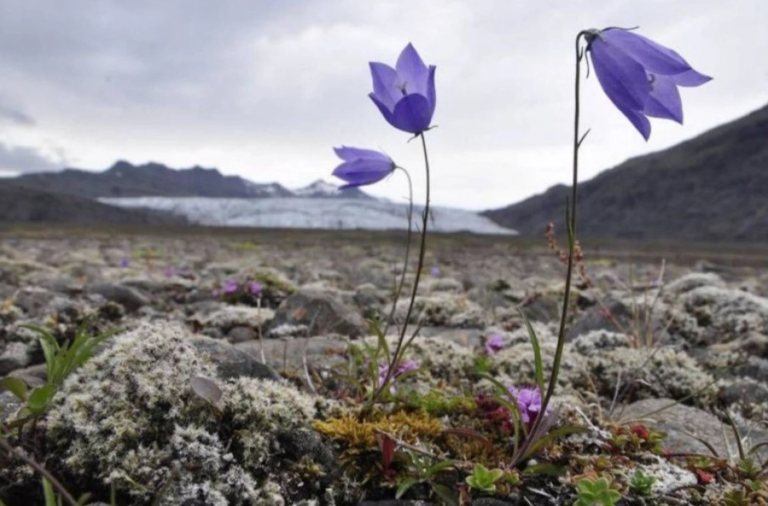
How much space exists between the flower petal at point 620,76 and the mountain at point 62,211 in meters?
97.8

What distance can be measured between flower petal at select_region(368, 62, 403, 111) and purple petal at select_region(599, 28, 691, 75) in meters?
0.69

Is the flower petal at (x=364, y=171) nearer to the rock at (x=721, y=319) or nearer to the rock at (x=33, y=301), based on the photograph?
the rock at (x=721, y=319)

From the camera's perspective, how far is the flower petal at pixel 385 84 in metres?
2.27

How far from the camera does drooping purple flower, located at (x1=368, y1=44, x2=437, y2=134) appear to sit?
2.20 metres

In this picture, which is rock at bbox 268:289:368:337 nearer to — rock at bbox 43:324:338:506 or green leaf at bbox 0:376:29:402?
rock at bbox 43:324:338:506

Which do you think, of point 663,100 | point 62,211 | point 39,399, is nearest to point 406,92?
point 663,100

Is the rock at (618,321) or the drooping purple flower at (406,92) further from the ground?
the drooping purple flower at (406,92)

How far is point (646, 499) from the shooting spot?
2.11m

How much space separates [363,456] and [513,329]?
11.9 ft

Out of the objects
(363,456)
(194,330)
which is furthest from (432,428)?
(194,330)

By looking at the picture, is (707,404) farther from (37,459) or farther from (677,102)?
(37,459)

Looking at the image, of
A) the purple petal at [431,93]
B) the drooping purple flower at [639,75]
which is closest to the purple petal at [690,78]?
the drooping purple flower at [639,75]

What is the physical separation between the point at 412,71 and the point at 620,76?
2.31ft

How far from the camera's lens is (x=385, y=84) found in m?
2.30
